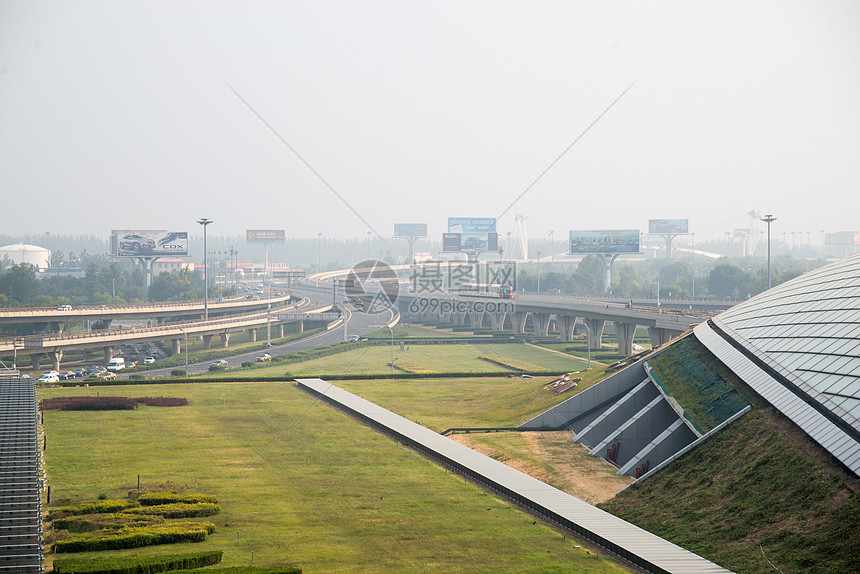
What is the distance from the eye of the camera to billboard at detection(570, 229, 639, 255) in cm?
17762

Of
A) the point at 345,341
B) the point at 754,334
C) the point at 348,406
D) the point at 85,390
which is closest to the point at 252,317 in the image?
the point at 345,341

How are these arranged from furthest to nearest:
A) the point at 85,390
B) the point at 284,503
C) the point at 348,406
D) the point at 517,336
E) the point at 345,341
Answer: the point at 517,336 → the point at 345,341 → the point at 85,390 → the point at 348,406 → the point at 284,503

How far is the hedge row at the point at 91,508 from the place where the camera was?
114ft

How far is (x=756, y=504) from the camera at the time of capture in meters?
31.3

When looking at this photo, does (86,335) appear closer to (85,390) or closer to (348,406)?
(85,390)

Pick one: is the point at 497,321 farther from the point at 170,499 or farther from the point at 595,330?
the point at 170,499

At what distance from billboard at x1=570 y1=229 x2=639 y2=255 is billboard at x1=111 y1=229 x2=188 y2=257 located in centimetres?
8722

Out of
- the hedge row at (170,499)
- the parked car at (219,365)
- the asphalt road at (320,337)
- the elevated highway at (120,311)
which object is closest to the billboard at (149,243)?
the elevated highway at (120,311)

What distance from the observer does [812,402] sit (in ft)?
112

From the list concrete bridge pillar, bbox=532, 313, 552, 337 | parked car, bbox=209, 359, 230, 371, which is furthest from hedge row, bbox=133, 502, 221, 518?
concrete bridge pillar, bbox=532, 313, 552, 337

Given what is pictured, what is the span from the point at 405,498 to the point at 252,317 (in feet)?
341

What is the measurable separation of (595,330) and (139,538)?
89297 mm

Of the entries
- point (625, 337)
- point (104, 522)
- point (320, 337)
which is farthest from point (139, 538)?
point (320, 337)

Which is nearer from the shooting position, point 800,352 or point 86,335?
point 800,352
